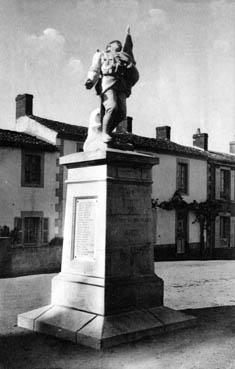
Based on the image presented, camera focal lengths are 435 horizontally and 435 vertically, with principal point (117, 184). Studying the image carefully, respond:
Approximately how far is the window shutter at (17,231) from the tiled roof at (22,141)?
296cm

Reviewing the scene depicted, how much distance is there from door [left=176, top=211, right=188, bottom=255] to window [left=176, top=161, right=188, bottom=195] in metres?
1.31

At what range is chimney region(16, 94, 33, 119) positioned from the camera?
20547mm

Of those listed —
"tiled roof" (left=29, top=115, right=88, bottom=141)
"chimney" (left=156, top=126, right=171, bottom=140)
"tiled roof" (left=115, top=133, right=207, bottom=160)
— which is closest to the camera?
"tiled roof" (left=29, top=115, right=88, bottom=141)

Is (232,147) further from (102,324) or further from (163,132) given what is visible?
(102,324)

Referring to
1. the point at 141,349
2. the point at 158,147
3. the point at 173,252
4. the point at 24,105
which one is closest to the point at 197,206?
the point at 173,252

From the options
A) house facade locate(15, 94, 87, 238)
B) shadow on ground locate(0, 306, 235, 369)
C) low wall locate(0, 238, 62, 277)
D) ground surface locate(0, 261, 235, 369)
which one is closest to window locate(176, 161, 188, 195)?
house facade locate(15, 94, 87, 238)

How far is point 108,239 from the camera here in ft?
19.0

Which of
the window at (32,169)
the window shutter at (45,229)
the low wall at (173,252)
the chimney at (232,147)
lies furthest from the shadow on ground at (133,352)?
the chimney at (232,147)

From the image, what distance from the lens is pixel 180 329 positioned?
19.7 ft

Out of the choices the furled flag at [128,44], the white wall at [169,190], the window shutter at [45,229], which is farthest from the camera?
the white wall at [169,190]

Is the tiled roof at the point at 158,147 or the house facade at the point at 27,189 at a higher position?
the tiled roof at the point at 158,147

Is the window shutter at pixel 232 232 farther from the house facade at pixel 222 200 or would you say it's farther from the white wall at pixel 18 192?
the white wall at pixel 18 192

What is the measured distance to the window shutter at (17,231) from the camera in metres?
17.0

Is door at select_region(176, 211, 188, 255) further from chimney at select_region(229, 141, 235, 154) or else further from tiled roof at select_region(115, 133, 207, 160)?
chimney at select_region(229, 141, 235, 154)
